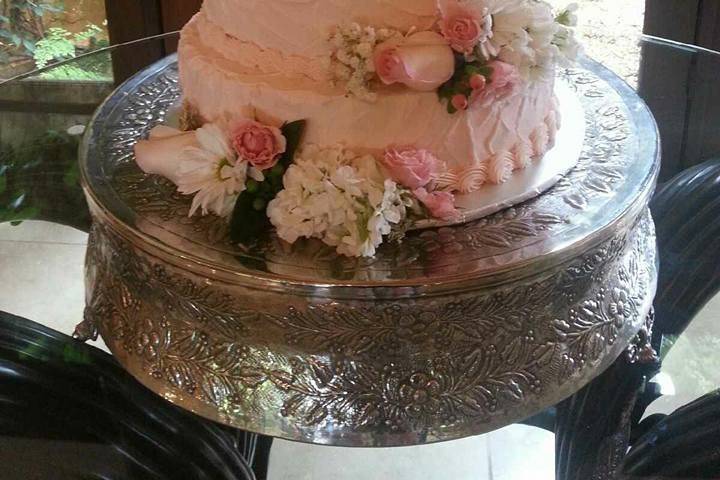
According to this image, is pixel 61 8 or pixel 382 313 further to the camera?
pixel 61 8

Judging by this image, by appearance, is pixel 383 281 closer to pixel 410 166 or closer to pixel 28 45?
pixel 410 166

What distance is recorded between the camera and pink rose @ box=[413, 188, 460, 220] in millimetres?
979

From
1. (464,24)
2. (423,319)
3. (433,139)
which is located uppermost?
(464,24)

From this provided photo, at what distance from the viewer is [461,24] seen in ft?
3.09

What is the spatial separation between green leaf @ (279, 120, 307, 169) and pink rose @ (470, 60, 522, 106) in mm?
186

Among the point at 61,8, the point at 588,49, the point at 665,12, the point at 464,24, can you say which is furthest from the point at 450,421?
the point at 61,8

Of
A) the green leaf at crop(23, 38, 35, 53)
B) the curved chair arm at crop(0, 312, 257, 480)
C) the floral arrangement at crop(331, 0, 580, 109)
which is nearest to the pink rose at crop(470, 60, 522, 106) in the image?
the floral arrangement at crop(331, 0, 580, 109)

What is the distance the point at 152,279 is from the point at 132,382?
242mm

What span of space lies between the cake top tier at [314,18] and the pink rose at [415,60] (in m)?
0.03

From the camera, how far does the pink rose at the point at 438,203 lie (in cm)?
98

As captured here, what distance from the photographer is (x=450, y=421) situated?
3.11 ft

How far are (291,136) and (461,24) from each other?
216mm

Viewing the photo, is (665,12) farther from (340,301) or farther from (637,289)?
(340,301)

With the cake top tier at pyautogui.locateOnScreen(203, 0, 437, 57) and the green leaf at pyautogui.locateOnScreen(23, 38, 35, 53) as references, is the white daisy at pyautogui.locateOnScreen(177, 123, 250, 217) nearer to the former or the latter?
the cake top tier at pyautogui.locateOnScreen(203, 0, 437, 57)
